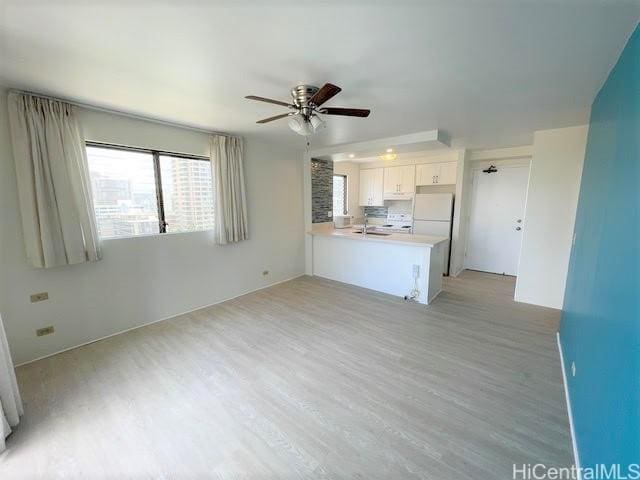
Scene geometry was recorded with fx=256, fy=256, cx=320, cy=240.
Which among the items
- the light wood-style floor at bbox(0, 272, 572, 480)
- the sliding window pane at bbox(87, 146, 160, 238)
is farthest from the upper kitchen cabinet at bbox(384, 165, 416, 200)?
the sliding window pane at bbox(87, 146, 160, 238)

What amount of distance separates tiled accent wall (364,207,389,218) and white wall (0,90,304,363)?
2.82 metres

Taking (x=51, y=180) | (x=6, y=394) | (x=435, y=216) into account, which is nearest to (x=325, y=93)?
(x=51, y=180)

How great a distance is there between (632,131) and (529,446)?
1.77m

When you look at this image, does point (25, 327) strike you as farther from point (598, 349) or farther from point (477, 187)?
point (477, 187)

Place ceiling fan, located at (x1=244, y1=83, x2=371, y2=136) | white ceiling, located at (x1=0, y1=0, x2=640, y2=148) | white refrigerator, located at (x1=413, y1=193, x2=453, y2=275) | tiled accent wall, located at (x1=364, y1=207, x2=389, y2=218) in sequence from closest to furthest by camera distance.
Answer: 1. white ceiling, located at (x1=0, y1=0, x2=640, y2=148)
2. ceiling fan, located at (x1=244, y1=83, x2=371, y2=136)
3. white refrigerator, located at (x1=413, y1=193, x2=453, y2=275)
4. tiled accent wall, located at (x1=364, y1=207, x2=389, y2=218)

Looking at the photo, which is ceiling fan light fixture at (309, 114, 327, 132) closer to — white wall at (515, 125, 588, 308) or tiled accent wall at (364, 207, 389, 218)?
white wall at (515, 125, 588, 308)

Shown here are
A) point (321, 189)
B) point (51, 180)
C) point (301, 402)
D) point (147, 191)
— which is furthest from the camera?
point (321, 189)

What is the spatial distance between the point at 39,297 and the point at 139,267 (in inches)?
31.9

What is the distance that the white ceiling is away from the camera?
1.21m

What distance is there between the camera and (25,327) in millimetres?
2318

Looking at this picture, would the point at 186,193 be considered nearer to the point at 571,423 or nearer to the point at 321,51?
the point at 321,51

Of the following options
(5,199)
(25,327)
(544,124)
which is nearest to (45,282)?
(25,327)

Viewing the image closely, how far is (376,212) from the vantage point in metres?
6.72

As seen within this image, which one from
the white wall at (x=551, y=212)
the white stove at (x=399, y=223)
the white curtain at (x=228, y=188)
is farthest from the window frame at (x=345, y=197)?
the white wall at (x=551, y=212)
